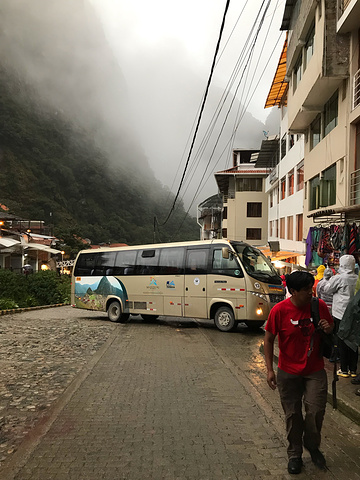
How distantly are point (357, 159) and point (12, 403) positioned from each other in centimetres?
1171

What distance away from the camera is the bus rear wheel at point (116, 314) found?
1708 cm

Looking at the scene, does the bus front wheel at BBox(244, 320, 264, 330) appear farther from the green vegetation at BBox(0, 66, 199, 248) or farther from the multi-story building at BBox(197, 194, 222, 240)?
the multi-story building at BBox(197, 194, 222, 240)

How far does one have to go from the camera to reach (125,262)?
17.2m

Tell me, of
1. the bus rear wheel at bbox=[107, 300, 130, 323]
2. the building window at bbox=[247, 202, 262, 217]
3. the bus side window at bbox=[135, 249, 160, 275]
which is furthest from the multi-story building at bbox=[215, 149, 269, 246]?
the bus side window at bbox=[135, 249, 160, 275]

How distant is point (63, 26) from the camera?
118562 millimetres

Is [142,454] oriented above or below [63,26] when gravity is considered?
below

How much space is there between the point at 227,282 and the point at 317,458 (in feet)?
32.0

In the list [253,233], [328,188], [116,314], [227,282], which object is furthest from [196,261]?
[253,233]

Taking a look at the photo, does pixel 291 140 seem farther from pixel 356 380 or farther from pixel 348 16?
pixel 356 380

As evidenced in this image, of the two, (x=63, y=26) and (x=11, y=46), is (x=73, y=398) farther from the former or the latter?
(x=63, y=26)

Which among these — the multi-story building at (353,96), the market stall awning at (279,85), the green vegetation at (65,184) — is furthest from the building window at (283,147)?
the green vegetation at (65,184)

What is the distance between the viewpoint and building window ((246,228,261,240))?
45844 millimetres

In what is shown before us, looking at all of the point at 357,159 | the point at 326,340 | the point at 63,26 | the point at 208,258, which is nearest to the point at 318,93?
the point at 357,159

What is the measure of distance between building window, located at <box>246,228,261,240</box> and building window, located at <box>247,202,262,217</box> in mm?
1582
